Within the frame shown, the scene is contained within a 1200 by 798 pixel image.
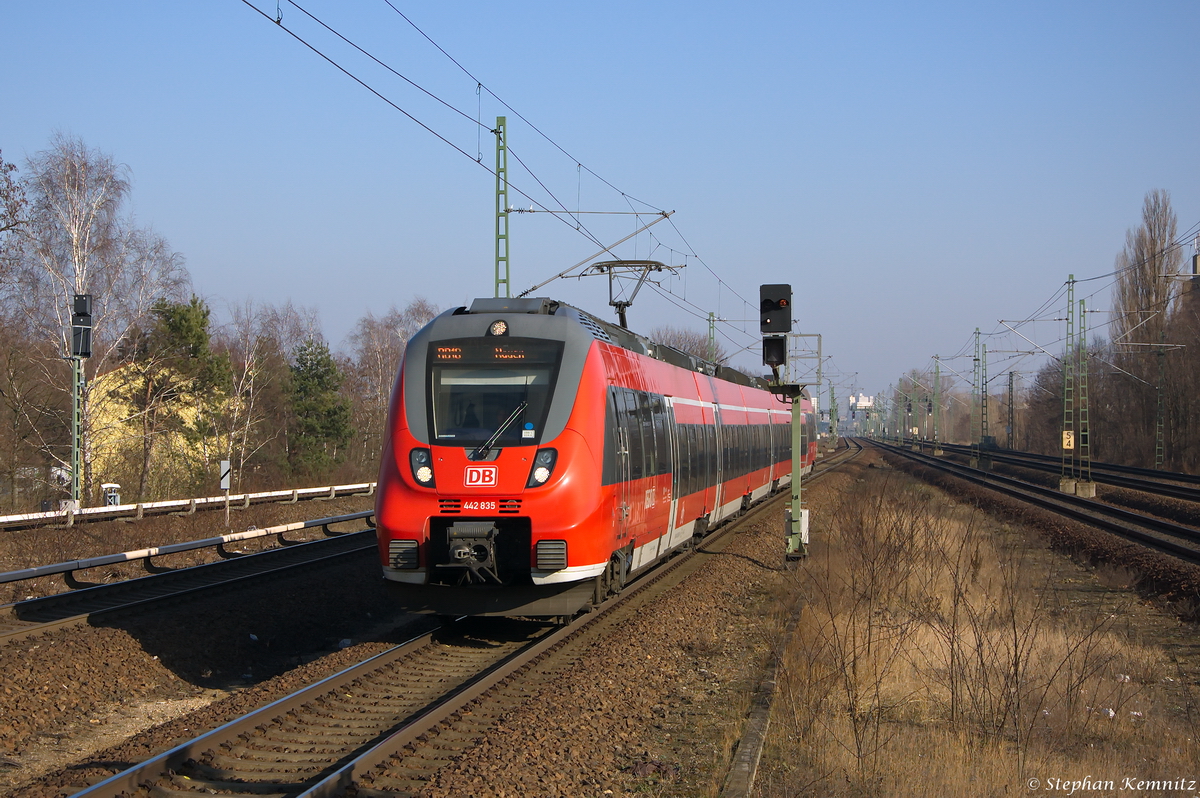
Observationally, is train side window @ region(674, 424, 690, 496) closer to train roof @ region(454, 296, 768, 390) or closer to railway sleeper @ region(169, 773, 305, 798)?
train roof @ region(454, 296, 768, 390)

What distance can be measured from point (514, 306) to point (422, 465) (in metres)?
2.25

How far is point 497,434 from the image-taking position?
981 cm

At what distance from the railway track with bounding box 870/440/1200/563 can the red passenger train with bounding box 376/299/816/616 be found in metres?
11.6

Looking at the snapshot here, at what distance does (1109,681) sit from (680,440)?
7.23m

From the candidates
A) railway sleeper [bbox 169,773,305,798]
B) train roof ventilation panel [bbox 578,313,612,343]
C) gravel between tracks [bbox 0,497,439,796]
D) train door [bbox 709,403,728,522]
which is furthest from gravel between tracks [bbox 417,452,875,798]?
train door [bbox 709,403,728,522]

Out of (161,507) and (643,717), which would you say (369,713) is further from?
(161,507)

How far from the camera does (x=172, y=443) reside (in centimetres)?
4200

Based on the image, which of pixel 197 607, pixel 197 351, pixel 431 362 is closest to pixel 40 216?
pixel 197 351

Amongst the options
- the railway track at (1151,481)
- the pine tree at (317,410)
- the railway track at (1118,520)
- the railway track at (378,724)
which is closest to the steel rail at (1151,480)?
the railway track at (1151,481)

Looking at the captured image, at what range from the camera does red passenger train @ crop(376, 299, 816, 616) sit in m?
9.57

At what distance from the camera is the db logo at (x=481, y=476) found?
9.59 meters

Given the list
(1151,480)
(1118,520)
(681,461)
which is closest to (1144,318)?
(1151,480)

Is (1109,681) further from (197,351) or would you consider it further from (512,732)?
(197,351)

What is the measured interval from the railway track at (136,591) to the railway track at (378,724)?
14.2ft
